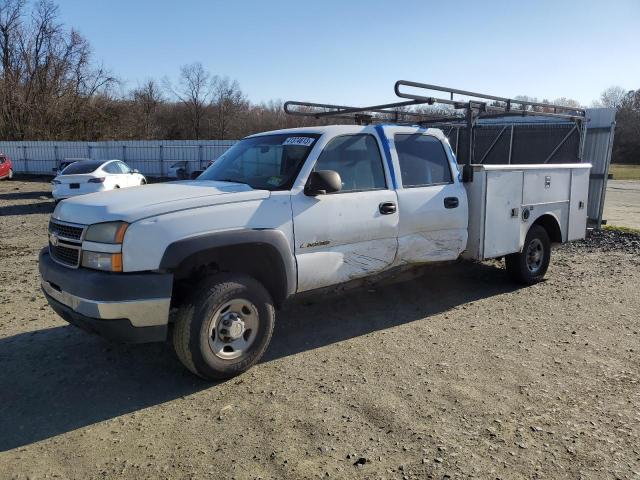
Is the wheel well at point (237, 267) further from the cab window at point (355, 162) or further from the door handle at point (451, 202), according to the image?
the door handle at point (451, 202)

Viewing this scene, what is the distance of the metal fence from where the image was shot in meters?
28.7

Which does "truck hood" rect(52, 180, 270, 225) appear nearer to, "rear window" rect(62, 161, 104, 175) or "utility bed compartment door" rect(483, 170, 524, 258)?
"utility bed compartment door" rect(483, 170, 524, 258)

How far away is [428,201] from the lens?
17.3 ft

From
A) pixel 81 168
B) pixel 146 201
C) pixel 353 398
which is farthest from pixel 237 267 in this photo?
pixel 81 168

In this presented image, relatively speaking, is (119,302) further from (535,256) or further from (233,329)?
(535,256)

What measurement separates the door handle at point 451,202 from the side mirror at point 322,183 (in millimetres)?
1686

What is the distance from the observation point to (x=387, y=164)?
5.01 m

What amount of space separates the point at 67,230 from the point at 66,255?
19cm

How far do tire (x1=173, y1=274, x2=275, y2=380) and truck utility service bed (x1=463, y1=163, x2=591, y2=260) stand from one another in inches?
112

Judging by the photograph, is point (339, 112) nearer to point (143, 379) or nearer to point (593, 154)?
point (143, 379)

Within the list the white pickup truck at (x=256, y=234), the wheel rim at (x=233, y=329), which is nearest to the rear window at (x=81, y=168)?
the white pickup truck at (x=256, y=234)

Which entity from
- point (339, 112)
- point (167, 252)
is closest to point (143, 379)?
point (167, 252)

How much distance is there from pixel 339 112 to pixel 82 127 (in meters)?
43.7

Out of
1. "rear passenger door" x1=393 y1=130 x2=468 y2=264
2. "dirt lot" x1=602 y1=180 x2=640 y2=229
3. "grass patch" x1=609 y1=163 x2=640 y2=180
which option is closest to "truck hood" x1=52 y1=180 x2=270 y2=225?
"rear passenger door" x1=393 y1=130 x2=468 y2=264
